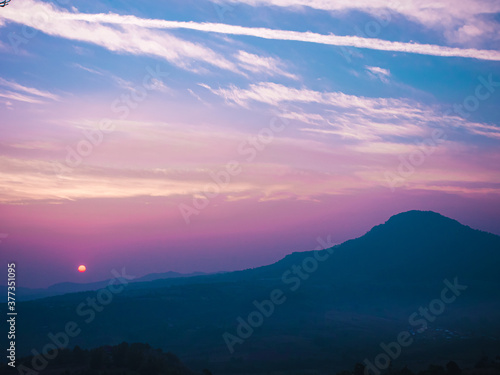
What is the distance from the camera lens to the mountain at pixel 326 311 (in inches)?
2398

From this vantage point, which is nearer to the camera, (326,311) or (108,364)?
(108,364)

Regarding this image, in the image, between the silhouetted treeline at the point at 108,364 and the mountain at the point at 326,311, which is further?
the mountain at the point at 326,311

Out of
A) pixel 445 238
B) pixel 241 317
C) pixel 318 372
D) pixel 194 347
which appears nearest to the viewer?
pixel 318 372

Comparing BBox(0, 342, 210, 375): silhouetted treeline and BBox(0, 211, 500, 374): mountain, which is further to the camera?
BBox(0, 211, 500, 374): mountain

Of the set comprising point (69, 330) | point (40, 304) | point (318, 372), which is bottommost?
point (318, 372)

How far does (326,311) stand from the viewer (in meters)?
102

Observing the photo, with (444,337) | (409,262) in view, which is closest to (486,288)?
(409,262)

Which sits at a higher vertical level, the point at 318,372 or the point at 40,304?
the point at 40,304

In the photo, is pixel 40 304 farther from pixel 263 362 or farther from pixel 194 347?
pixel 263 362

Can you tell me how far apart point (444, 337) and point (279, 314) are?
3723cm

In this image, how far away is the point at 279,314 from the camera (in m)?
95.8

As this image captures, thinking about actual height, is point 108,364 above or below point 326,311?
below

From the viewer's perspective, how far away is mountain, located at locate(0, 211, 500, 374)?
6091 centimetres

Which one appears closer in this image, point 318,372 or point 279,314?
point 318,372
